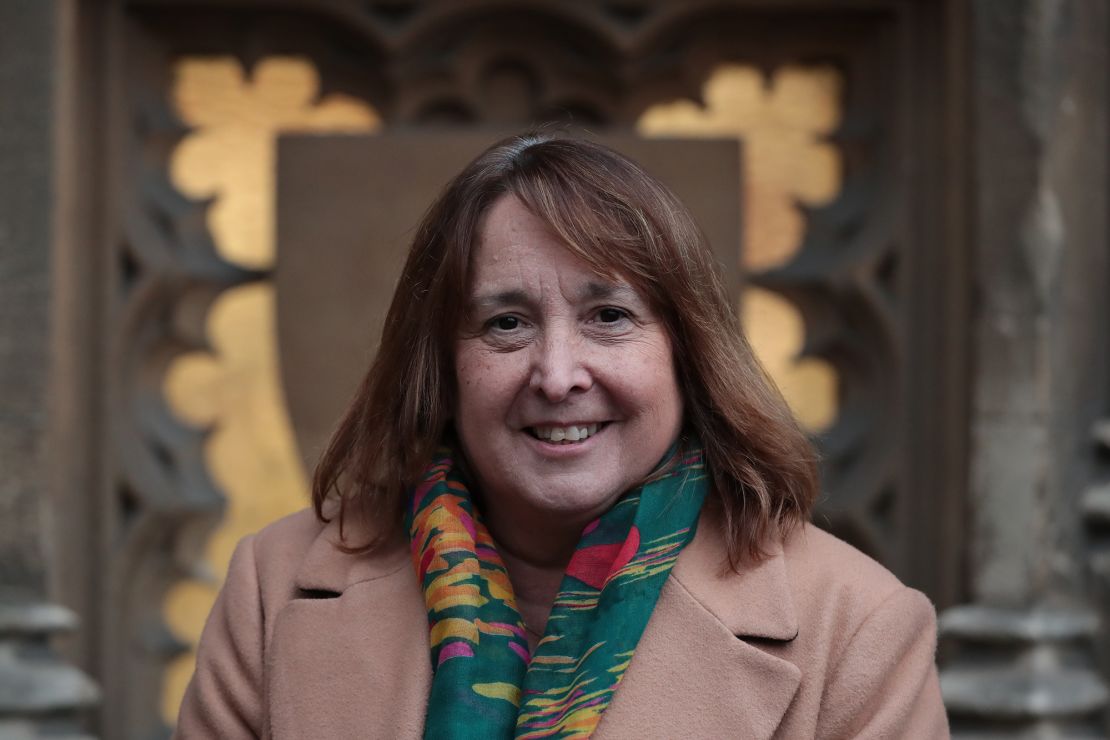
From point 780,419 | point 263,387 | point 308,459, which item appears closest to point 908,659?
point 780,419

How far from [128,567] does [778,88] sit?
2023mm

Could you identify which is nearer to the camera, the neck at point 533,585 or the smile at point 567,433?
the smile at point 567,433

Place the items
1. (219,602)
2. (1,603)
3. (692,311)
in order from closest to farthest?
(692,311), (219,602), (1,603)

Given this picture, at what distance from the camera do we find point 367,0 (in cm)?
365

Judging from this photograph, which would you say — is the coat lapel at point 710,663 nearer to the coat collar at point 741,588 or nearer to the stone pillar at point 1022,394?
the coat collar at point 741,588

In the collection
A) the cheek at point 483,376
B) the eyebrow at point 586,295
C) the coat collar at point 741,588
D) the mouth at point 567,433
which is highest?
the eyebrow at point 586,295

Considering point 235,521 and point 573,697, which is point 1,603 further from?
point 573,697

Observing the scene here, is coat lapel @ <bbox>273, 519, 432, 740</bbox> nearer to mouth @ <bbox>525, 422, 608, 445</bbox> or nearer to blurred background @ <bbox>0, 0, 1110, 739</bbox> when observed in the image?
mouth @ <bbox>525, 422, 608, 445</bbox>

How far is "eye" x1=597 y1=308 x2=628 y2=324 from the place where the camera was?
81.4 inches

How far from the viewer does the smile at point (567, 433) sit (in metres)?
2.06

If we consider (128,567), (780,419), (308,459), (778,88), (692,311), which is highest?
(778,88)

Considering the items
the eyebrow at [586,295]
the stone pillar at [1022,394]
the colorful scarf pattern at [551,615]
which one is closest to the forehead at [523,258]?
the eyebrow at [586,295]

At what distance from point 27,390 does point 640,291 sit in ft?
5.71

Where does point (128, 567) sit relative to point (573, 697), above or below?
below
